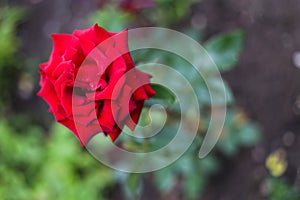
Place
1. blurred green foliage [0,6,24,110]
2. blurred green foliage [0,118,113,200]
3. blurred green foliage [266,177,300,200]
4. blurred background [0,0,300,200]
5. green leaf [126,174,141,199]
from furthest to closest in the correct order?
1. blurred green foliage [0,6,24,110]
2. blurred green foliage [0,118,113,200]
3. blurred background [0,0,300,200]
4. blurred green foliage [266,177,300,200]
5. green leaf [126,174,141,199]

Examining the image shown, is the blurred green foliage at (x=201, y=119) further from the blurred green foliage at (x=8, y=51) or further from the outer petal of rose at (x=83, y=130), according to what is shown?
the blurred green foliage at (x=8, y=51)

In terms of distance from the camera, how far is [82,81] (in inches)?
34.0

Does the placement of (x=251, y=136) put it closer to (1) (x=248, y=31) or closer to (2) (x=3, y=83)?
(1) (x=248, y=31)

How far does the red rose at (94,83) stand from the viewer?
0.86 m

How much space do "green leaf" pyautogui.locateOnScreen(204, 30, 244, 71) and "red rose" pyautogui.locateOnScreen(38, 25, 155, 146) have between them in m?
0.48

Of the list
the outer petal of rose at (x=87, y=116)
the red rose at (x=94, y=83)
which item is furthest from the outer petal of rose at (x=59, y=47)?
the outer petal of rose at (x=87, y=116)

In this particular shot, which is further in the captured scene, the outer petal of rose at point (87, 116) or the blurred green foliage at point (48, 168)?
the blurred green foliage at point (48, 168)

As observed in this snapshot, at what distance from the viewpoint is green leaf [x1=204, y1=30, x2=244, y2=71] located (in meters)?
1.31

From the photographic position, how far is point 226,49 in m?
1.32

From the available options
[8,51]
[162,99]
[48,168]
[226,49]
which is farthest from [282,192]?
[8,51]

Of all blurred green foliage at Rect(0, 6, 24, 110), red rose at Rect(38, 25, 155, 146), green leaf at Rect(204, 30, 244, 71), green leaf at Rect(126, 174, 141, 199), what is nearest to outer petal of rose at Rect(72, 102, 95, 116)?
red rose at Rect(38, 25, 155, 146)

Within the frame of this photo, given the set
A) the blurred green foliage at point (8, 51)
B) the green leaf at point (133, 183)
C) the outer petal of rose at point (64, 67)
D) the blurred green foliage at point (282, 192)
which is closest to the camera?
the outer petal of rose at point (64, 67)

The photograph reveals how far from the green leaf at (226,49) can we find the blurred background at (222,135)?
0.11ft

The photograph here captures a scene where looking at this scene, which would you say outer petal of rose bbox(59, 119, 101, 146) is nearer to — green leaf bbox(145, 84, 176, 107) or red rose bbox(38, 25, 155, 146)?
red rose bbox(38, 25, 155, 146)
